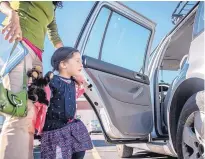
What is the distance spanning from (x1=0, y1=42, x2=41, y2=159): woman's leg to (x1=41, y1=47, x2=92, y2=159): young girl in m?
0.15

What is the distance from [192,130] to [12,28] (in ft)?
4.33

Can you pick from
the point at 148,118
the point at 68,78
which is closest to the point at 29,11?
the point at 68,78

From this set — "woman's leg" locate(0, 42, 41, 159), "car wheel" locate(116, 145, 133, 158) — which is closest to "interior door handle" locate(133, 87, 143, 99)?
"woman's leg" locate(0, 42, 41, 159)

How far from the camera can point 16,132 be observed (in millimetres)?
1608

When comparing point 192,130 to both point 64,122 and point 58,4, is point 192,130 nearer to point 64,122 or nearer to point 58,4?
point 64,122

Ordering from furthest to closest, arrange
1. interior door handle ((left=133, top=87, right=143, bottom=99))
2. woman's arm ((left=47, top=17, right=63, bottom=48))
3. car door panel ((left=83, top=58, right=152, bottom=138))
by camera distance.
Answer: interior door handle ((left=133, top=87, right=143, bottom=99)) → car door panel ((left=83, top=58, right=152, bottom=138)) → woman's arm ((left=47, top=17, right=63, bottom=48))

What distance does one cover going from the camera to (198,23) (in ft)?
6.79

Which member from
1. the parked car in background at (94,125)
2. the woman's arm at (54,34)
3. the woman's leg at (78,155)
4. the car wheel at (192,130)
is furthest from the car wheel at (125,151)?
the woman's arm at (54,34)

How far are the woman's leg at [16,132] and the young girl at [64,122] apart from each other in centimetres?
15

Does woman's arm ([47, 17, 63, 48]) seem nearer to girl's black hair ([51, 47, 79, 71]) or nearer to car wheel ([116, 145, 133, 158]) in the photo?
girl's black hair ([51, 47, 79, 71])

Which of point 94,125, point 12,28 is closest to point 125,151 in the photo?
point 94,125

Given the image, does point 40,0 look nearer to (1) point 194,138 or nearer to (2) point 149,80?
(1) point 194,138

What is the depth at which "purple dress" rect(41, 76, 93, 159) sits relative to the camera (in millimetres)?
1782

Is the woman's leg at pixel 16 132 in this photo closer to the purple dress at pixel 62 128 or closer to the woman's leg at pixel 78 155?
the purple dress at pixel 62 128
